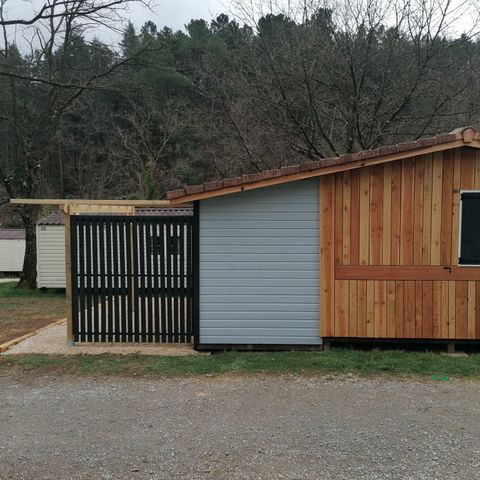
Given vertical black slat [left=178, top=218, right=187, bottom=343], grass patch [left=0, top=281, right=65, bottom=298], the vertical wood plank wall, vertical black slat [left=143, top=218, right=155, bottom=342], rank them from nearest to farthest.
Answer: the vertical wood plank wall → vertical black slat [left=178, top=218, right=187, bottom=343] → vertical black slat [left=143, top=218, right=155, bottom=342] → grass patch [left=0, top=281, right=65, bottom=298]

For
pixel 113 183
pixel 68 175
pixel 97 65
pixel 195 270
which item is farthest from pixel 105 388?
pixel 68 175

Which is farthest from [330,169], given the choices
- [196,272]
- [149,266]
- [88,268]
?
[88,268]

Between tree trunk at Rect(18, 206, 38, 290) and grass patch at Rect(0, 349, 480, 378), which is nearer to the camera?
grass patch at Rect(0, 349, 480, 378)

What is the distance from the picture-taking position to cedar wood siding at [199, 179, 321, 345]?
20.1ft

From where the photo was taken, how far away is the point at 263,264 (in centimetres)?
619

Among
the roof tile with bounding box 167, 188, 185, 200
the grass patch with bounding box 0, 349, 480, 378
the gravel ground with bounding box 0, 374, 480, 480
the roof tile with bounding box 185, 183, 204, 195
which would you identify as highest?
the roof tile with bounding box 185, 183, 204, 195

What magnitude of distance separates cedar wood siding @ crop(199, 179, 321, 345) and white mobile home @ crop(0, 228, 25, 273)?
21304mm

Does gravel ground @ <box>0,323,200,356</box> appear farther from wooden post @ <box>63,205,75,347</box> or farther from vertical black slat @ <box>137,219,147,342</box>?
vertical black slat @ <box>137,219,147,342</box>

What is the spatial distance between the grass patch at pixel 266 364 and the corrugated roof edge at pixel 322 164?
6.87 feet

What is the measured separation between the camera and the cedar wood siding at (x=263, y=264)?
6.13 meters

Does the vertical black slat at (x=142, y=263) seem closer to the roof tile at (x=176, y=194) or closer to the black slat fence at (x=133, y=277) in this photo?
the black slat fence at (x=133, y=277)

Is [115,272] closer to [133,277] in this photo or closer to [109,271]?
[109,271]

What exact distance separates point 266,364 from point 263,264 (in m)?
1.33

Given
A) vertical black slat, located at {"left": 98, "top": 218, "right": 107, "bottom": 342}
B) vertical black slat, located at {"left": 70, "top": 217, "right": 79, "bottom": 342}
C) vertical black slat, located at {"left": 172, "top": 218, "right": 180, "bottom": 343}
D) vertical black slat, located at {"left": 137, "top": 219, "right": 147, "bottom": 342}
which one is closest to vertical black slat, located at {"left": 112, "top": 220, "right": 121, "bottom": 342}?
vertical black slat, located at {"left": 98, "top": 218, "right": 107, "bottom": 342}
